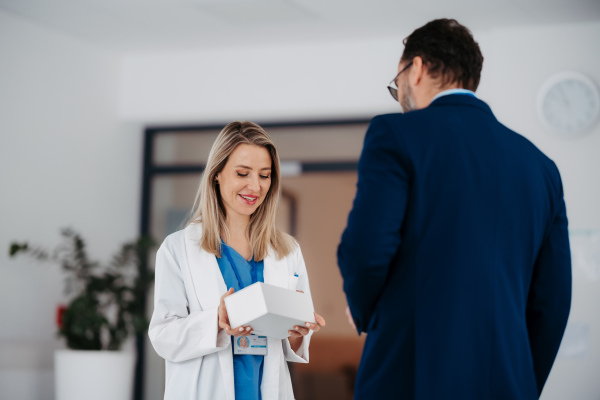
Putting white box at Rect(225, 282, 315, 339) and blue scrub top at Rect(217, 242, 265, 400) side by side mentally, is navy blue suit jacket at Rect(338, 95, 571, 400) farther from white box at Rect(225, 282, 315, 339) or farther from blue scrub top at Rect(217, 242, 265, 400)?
blue scrub top at Rect(217, 242, 265, 400)

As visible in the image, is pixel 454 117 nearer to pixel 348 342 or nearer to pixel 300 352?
pixel 300 352

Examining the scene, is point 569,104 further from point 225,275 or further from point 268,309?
point 268,309

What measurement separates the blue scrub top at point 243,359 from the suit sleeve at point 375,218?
693 mm

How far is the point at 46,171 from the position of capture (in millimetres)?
5086

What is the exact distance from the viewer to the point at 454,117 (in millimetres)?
1505

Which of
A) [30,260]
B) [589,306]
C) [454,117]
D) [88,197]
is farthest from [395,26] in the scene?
[454,117]

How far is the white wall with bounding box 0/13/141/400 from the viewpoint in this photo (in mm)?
4695

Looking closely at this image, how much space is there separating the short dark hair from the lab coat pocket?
93cm

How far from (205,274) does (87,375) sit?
114 inches

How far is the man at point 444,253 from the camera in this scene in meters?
1.42

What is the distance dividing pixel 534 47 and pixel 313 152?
6.19ft

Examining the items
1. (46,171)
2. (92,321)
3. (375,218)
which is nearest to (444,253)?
(375,218)

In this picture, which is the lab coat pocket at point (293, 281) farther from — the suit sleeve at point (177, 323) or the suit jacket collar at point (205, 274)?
the suit sleeve at point (177, 323)

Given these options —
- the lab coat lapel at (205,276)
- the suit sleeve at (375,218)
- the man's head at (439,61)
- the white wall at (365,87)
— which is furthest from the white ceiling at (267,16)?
the suit sleeve at (375,218)
